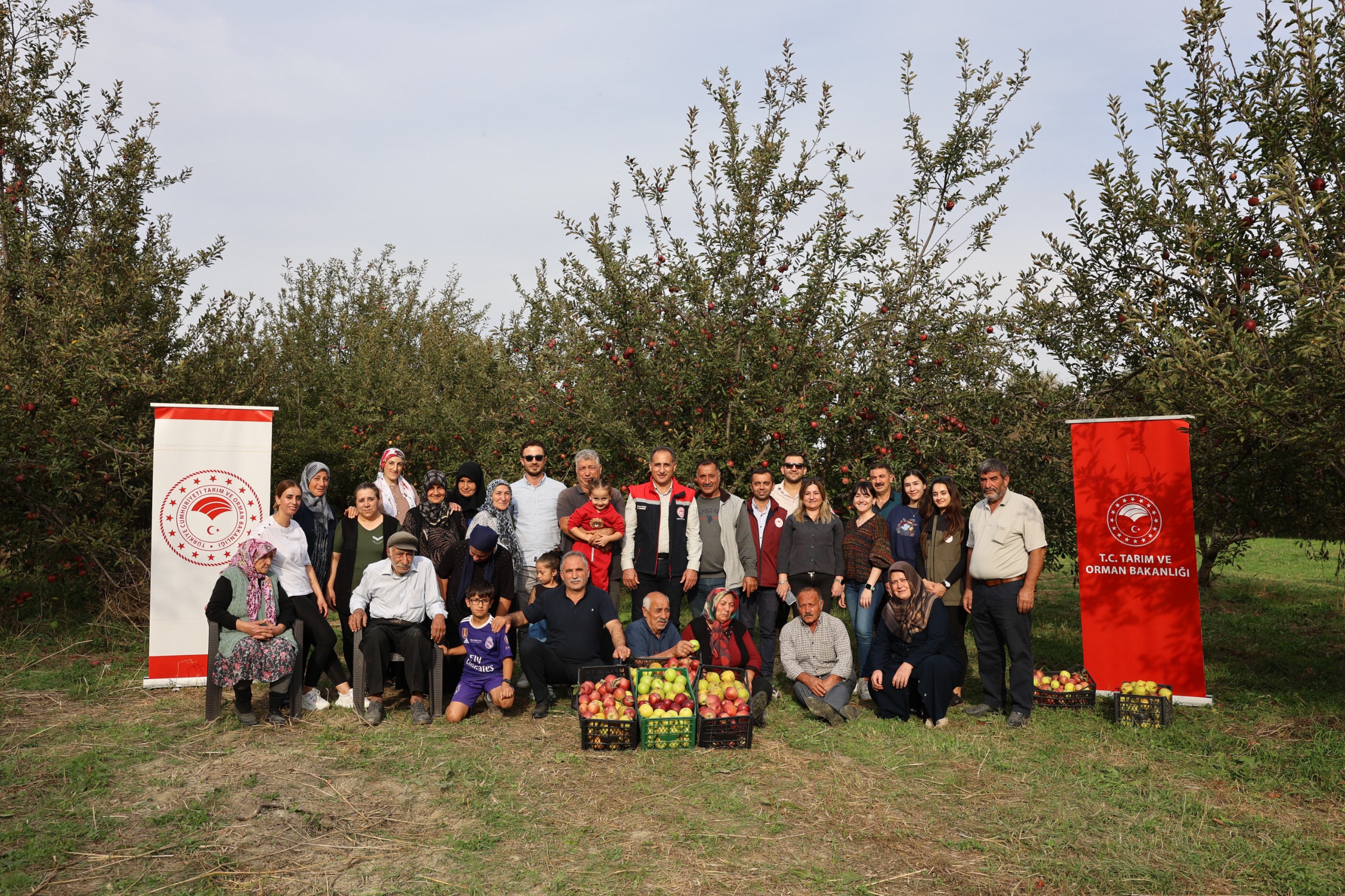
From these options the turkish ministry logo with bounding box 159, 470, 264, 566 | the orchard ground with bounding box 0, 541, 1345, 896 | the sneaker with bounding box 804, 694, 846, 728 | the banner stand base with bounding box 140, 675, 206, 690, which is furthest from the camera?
the turkish ministry logo with bounding box 159, 470, 264, 566

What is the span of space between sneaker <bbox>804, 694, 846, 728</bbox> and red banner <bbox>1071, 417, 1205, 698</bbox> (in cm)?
223

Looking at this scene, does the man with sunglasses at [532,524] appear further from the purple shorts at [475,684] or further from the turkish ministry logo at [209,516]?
the turkish ministry logo at [209,516]

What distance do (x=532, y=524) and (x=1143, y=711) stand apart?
16.2 ft

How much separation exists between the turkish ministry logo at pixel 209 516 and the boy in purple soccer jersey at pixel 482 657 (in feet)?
8.43

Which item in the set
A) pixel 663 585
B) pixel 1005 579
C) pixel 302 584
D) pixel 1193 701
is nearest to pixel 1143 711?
pixel 1193 701

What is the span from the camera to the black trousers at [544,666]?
670 cm

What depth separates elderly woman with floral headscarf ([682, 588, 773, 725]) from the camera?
6.73 meters

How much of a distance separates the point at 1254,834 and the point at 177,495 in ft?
26.9

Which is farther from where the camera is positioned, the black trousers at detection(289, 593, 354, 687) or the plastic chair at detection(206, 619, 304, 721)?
the black trousers at detection(289, 593, 354, 687)

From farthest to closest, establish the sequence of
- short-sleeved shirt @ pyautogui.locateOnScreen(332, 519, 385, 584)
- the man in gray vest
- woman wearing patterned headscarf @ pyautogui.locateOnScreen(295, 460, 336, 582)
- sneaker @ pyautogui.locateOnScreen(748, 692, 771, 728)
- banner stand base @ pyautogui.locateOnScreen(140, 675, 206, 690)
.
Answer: banner stand base @ pyautogui.locateOnScreen(140, 675, 206, 690)
the man in gray vest
woman wearing patterned headscarf @ pyautogui.locateOnScreen(295, 460, 336, 582)
short-sleeved shirt @ pyautogui.locateOnScreen(332, 519, 385, 584)
sneaker @ pyautogui.locateOnScreen(748, 692, 771, 728)

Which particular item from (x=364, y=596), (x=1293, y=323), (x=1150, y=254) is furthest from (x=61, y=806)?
(x=1150, y=254)

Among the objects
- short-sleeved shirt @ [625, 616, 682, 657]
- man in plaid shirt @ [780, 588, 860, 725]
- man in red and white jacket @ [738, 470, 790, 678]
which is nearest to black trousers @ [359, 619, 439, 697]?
short-sleeved shirt @ [625, 616, 682, 657]

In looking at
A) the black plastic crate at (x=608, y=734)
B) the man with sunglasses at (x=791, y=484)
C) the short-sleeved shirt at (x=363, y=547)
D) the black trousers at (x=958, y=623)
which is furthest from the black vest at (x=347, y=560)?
the black trousers at (x=958, y=623)

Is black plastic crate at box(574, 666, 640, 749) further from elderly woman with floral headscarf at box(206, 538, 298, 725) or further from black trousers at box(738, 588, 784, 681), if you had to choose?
elderly woman with floral headscarf at box(206, 538, 298, 725)
